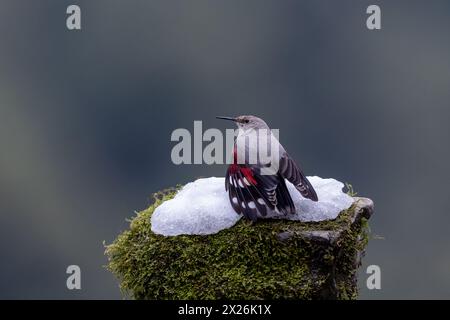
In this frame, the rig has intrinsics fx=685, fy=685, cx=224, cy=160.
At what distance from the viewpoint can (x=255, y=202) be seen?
177 inches

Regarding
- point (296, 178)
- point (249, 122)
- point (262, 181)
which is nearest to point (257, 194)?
point (262, 181)

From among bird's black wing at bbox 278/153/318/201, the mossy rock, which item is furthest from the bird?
the mossy rock

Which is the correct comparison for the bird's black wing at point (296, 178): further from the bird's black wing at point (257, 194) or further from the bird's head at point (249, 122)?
the bird's head at point (249, 122)

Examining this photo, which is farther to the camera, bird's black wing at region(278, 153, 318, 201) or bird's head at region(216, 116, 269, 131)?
bird's head at region(216, 116, 269, 131)

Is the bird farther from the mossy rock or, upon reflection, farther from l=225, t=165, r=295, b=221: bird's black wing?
the mossy rock

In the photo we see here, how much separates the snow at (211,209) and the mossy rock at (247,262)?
0.17 feet

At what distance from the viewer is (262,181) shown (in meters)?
4.50

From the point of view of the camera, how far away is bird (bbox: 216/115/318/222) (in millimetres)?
4496

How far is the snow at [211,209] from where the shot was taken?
180 inches

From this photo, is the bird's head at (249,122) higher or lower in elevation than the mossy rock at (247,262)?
higher

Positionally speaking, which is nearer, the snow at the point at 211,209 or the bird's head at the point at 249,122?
the snow at the point at 211,209

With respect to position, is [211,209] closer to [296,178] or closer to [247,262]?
[247,262]

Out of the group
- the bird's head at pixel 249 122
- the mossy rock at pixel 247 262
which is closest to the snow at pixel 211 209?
the mossy rock at pixel 247 262

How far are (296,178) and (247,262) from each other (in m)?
0.65
